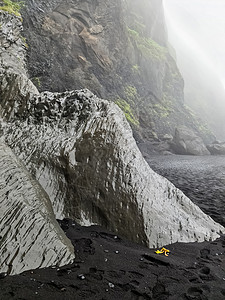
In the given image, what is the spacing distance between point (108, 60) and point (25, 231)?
22992 mm

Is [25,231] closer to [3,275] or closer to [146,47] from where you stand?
[3,275]

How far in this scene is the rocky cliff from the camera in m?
17.0

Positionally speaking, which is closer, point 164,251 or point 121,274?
point 121,274

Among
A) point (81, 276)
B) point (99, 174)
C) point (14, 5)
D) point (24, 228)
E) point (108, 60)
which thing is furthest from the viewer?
point (108, 60)

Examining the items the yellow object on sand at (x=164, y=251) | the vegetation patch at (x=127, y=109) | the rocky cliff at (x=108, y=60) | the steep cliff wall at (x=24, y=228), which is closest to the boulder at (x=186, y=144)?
the rocky cliff at (x=108, y=60)

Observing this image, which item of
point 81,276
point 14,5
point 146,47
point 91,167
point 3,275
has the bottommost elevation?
point 81,276

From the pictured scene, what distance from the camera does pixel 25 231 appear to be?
85.1 inches

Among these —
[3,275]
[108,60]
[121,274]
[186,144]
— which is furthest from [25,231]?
[186,144]

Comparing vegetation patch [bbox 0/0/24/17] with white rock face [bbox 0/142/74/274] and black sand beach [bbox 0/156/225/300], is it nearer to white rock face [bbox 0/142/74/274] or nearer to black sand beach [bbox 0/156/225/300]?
white rock face [bbox 0/142/74/274]

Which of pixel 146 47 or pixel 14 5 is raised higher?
pixel 146 47

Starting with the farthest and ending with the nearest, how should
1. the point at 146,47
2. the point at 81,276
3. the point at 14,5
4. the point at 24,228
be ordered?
the point at 146,47 < the point at 14,5 < the point at 24,228 < the point at 81,276

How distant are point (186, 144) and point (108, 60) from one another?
1321cm

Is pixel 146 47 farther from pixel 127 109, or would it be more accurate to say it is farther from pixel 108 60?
pixel 127 109

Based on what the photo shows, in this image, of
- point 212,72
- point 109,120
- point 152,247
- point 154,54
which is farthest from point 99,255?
point 212,72
